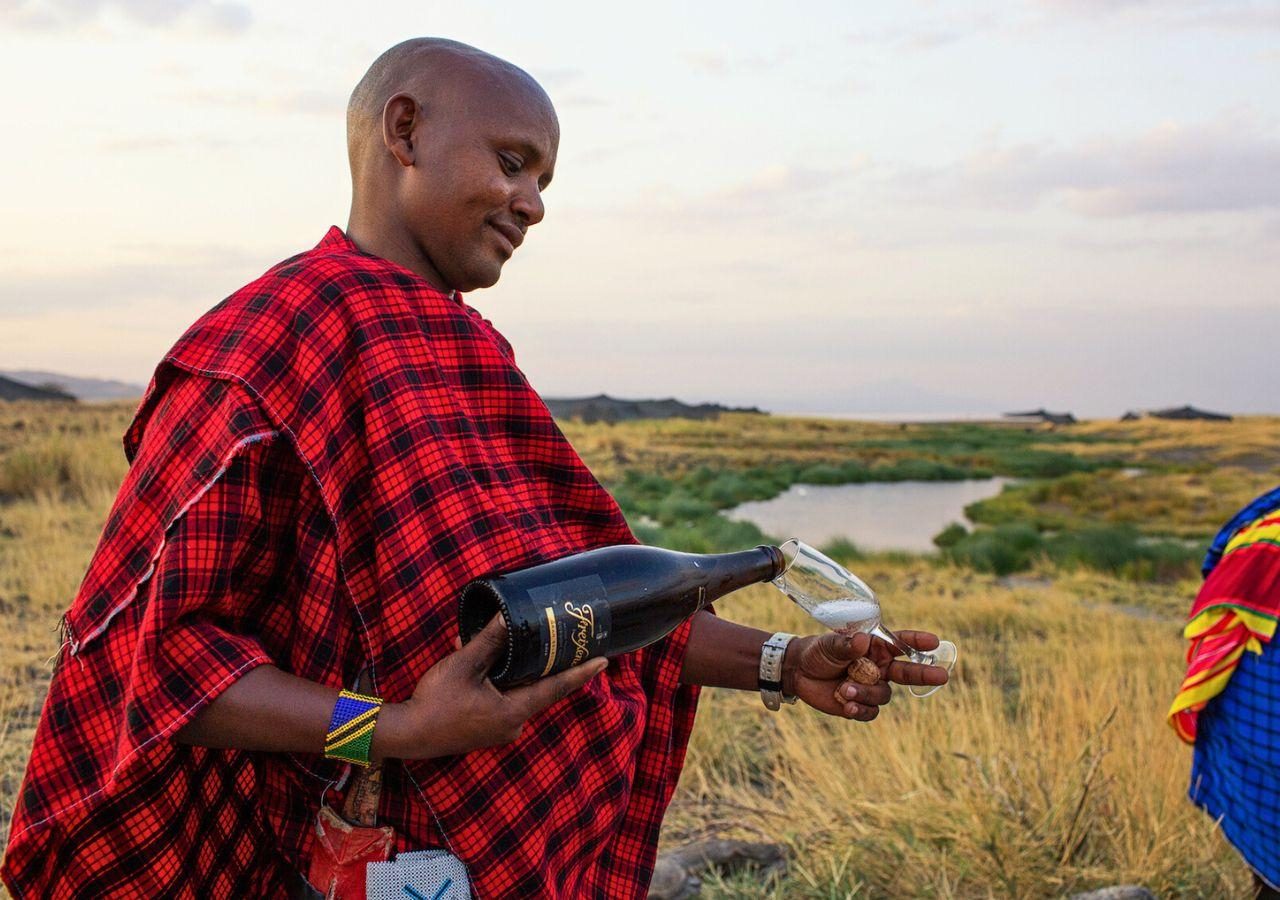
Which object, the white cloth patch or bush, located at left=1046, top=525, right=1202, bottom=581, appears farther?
bush, located at left=1046, top=525, right=1202, bottom=581

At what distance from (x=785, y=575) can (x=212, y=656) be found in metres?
1.12

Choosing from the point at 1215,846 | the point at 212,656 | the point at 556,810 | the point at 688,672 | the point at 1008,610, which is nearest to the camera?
the point at 212,656

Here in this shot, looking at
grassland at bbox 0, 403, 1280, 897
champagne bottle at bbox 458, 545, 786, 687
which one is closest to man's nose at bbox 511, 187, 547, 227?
champagne bottle at bbox 458, 545, 786, 687

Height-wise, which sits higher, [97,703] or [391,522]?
[391,522]

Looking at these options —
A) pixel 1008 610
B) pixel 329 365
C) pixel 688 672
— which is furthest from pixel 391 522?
pixel 1008 610

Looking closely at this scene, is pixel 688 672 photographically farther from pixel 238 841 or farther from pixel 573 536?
pixel 238 841

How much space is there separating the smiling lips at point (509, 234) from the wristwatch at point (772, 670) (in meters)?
0.83

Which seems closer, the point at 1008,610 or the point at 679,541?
the point at 1008,610

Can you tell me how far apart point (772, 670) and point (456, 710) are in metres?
0.77

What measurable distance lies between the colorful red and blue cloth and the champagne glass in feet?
4.47

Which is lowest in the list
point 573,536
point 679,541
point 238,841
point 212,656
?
point 679,541

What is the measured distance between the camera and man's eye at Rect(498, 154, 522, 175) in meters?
1.82

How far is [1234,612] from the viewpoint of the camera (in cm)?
316

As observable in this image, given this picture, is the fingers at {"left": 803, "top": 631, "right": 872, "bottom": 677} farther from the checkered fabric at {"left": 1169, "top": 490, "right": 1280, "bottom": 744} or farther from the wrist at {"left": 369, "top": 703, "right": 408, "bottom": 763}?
the checkered fabric at {"left": 1169, "top": 490, "right": 1280, "bottom": 744}
